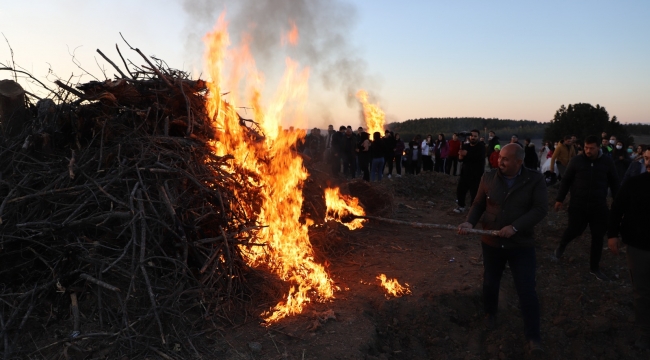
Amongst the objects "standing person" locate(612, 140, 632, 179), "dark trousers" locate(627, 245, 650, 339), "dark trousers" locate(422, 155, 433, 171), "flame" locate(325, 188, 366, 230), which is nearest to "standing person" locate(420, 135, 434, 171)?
"dark trousers" locate(422, 155, 433, 171)

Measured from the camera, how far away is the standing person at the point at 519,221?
13.6 ft

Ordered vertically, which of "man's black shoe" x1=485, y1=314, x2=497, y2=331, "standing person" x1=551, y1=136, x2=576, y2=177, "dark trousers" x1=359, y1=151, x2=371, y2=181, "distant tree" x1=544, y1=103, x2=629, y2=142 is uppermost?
"distant tree" x1=544, y1=103, x2=629, y2=142

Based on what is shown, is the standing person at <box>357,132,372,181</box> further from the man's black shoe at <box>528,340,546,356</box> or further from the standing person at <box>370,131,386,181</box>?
the man's black shoe at <box>528,340,546,356</box>

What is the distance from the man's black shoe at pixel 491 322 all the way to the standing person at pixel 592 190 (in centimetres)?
218

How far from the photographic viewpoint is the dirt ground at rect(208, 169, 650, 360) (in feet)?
13.3

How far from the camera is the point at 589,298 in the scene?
18.1ft

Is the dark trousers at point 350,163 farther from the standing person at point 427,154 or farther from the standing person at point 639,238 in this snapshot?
the standing person at point 639,238

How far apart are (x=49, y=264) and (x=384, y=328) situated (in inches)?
136

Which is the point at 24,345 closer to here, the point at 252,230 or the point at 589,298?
the point at 252,230

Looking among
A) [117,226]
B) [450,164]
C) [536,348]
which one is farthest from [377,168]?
[117,226]

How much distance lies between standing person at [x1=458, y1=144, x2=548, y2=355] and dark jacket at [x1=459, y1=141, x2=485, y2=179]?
4.93m

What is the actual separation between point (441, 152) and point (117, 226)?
1349cm

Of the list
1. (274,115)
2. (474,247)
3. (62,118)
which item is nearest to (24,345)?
(62,118)

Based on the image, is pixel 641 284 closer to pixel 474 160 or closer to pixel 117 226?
pixel 474 160
